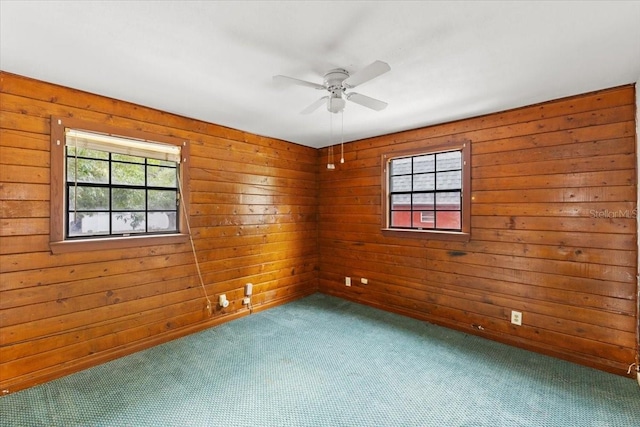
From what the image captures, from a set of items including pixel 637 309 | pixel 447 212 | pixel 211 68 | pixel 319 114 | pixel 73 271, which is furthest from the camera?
pixel 447 212

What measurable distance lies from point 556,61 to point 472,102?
2.60ft

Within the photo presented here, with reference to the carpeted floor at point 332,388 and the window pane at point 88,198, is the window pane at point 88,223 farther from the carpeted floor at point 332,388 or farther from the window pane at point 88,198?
the carpeted floor at point 332,388

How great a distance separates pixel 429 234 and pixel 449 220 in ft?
0.91

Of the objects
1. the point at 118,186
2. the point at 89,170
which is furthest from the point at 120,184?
the point at 89,170

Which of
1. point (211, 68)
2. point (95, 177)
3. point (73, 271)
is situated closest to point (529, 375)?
point (211, 68)

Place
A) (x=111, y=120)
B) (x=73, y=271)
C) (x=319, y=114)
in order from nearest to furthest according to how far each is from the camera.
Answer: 1. (x=73, y=271)
2. (x=111, y=120)
3. (x=319, y=114)

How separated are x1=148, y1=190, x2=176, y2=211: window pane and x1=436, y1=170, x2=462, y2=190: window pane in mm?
3035

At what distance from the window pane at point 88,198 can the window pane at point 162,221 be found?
0.42m

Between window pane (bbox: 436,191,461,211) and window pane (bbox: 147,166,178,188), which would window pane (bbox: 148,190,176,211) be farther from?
window pane (bbox: 436,191,461,211)

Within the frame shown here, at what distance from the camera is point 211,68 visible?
2.14 metres

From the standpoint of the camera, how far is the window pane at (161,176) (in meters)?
3.07

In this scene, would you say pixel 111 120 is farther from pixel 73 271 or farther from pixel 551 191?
pixel 551 191

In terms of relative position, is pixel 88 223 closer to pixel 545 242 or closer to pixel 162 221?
pixel 162 221

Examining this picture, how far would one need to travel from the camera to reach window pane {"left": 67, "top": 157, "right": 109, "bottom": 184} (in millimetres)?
2573
